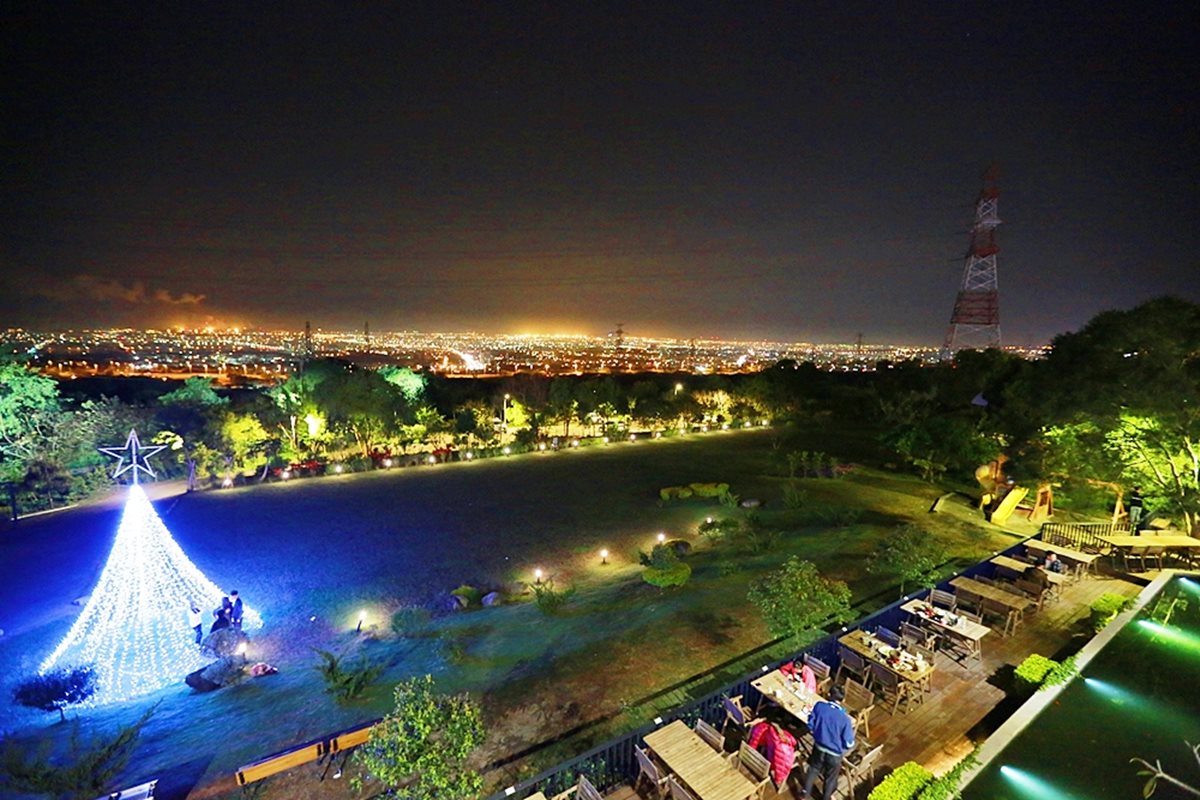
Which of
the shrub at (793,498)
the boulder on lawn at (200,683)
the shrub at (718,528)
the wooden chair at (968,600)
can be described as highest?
the wooden chair at (968,600)

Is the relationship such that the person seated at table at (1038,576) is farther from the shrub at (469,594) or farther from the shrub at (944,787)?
the shrub at (469,594)

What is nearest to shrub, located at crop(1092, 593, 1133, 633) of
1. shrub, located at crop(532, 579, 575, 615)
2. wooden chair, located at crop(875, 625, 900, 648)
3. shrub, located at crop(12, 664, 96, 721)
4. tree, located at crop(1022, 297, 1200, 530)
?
wooden chair, located at crop(875, 625, 900, 648)

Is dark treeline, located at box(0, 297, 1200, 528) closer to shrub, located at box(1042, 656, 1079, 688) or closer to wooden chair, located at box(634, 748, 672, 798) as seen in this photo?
shrub, located at box(1042, 656, 1079, 688)

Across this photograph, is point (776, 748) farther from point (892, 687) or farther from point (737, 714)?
point (892, 687)

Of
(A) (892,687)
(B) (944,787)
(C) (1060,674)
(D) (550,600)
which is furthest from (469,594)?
(C) (1060,674)

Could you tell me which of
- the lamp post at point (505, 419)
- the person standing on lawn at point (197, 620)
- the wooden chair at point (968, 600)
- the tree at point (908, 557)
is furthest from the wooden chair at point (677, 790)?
the lamp post at point (505, 419)

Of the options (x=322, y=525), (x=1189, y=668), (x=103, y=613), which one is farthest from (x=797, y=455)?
(x=103, y=613)

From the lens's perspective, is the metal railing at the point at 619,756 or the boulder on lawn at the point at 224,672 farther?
the boulder on lawn at the point at 224,672
